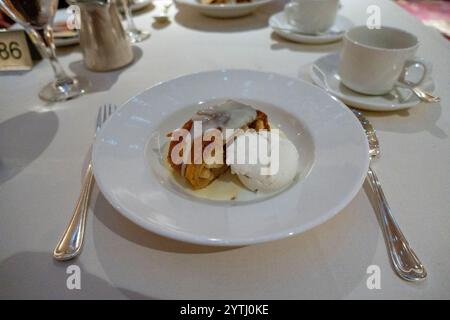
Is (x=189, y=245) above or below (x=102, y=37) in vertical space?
below

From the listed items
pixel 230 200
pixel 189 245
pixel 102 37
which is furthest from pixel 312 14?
pixel 189 245

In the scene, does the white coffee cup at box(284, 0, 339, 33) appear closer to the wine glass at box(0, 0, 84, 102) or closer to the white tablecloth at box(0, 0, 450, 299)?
the white tablecloth at box(0, 0, 450, 299)

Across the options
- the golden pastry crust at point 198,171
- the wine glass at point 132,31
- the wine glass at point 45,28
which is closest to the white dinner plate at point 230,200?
the golden pastry crust at point 198,171

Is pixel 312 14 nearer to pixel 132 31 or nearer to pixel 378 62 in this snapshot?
pixel 378 62

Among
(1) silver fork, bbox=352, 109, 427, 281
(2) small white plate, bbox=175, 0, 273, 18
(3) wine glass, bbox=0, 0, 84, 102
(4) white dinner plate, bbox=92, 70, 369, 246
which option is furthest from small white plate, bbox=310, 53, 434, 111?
(3) wine glass, bbox=0, 0, 84, 102

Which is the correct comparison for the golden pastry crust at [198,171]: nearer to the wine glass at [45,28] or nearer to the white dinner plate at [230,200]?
the white dinner plate at [230,200]

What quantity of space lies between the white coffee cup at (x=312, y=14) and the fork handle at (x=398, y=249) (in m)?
0.74

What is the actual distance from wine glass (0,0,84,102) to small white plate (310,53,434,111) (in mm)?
693

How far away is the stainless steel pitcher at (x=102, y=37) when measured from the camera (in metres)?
0.91

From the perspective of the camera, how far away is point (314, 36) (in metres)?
1.07

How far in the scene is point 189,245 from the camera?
0.49 m

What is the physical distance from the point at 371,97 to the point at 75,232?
0.73 metres

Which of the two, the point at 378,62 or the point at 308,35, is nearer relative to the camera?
the point at 378,62
